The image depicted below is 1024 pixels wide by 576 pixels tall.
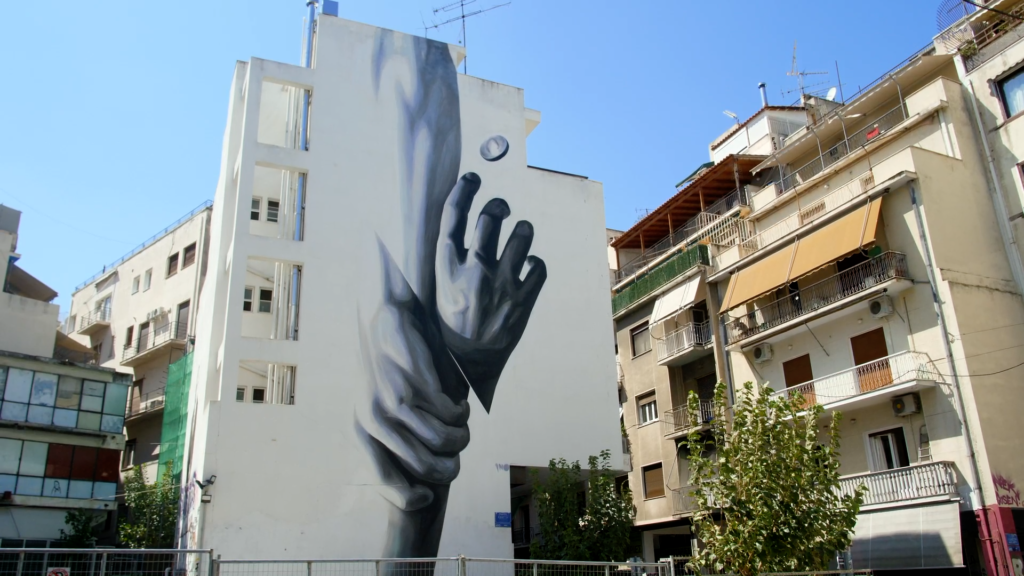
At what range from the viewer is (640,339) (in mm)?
38625

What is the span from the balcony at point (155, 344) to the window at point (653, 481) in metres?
21.3

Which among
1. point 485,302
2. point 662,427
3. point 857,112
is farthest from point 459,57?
point 662,427

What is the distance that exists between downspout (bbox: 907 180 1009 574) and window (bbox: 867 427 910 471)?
7.90 ft

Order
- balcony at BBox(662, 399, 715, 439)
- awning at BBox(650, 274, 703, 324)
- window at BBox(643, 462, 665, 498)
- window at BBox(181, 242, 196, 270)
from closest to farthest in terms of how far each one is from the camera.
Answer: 1. balcony at BBox(662, 399, 715, 439)
2. awning at BBox(650, 274, 703, 324)
3. window at BBox(643, 462, 665, 498)
4. window at BBox(181, 242, 196, 270)

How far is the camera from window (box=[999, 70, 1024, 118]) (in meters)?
26.4

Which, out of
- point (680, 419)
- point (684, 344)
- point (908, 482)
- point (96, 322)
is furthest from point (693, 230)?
point (96, 322)

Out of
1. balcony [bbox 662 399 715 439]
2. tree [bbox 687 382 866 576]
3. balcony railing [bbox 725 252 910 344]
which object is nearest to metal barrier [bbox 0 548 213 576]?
tree [bbox 687 382 866 576]

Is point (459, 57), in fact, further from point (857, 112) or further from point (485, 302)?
point (857, 112)

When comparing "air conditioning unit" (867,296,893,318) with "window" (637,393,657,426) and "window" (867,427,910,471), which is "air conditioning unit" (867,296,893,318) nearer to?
"window" (867,427,910,471)

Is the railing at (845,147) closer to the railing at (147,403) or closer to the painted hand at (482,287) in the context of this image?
the painted hand at (482,287)

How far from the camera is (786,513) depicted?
16.6 m

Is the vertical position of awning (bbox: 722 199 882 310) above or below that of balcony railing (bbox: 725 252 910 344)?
above

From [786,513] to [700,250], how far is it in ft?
64.2

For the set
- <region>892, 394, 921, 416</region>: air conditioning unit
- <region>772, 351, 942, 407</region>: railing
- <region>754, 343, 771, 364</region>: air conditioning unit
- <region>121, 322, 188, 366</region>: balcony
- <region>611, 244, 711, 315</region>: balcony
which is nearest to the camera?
<region>772, 351, 942, 407</region>: railing
